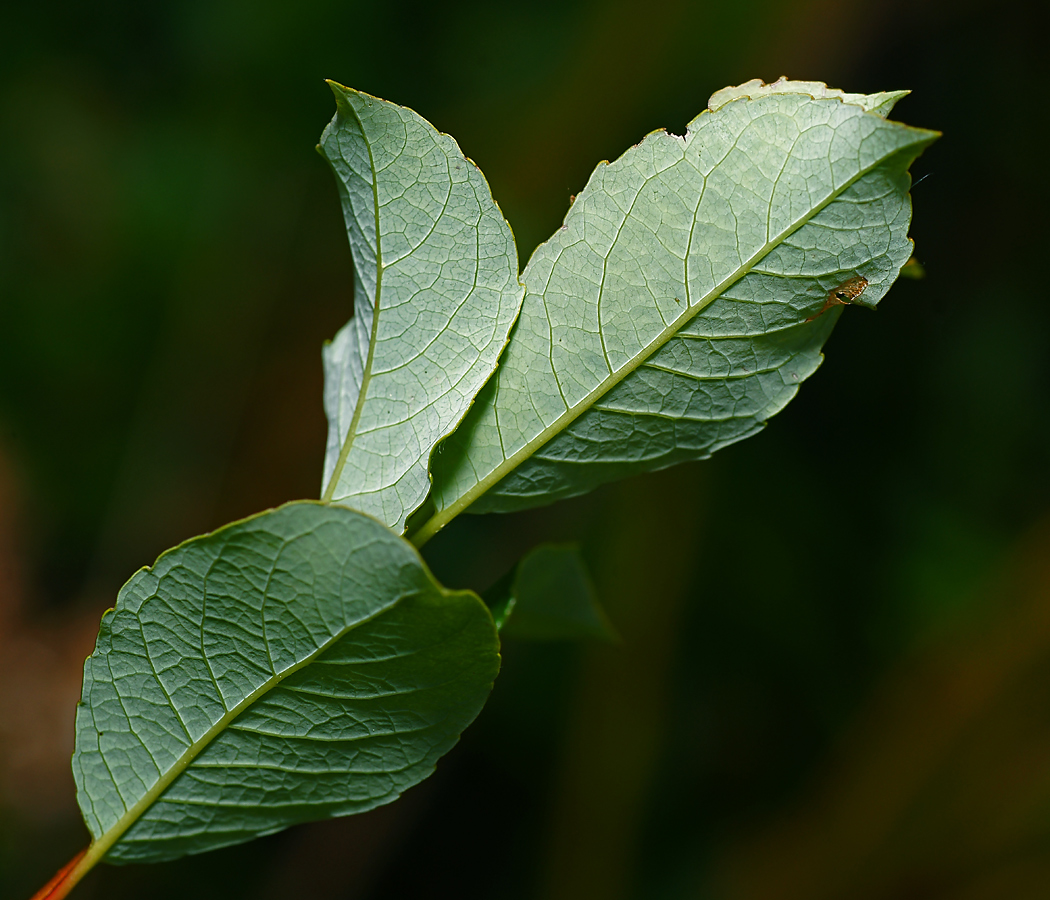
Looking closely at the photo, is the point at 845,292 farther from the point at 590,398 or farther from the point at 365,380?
the point at 365,380

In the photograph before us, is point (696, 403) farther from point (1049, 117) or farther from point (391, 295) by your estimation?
point (1049, 117)

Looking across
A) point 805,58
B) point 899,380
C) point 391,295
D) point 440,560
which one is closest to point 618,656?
point 440,560

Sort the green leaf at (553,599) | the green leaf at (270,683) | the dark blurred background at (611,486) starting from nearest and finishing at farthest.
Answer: the green leaf at (270,683) < the green leaf at (553,599) < the dark blurred background at (611,486)

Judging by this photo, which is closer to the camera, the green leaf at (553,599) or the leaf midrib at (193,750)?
the leaf midrib at (193,750)

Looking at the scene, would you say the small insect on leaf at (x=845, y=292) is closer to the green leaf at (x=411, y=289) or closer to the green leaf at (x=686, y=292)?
the green leaf at (x=686, y=292)

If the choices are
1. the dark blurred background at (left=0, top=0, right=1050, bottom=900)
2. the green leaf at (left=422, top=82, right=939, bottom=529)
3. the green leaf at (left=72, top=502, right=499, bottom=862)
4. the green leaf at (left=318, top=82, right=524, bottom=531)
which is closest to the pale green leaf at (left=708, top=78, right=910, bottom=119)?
the green leaf at (left=422, top=82, right=939, bottom=529)

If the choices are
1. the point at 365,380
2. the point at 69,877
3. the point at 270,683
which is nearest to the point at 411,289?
the point at 365,380

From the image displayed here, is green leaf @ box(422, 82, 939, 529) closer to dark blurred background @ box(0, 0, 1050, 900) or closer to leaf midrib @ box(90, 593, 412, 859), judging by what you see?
leaf midrib @ box(90, 593, 412, 859)

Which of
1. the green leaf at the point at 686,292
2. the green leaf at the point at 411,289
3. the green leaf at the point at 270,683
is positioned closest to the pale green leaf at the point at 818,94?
the green leaf at the point at 686,292
